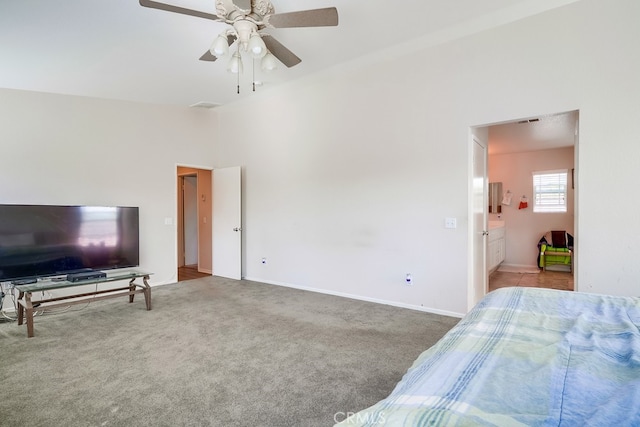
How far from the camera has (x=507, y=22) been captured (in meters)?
3.17

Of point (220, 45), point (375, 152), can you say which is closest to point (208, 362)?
point (220, 45)

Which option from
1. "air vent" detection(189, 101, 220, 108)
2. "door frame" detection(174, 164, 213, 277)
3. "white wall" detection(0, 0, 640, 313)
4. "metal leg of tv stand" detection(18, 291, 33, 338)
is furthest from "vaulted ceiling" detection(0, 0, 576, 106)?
"metal leg of tv stand" detection(18, 291, 33, 338)

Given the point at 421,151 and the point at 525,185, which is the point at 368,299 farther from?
the point at 525,185

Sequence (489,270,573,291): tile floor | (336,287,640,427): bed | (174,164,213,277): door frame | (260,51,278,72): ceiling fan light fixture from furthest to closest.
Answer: (174,164,213,277): door frame < (489,270,573,291): tile floor < (260,51,278,72): ceiling fan light fixture < (336,287,640,427): bed

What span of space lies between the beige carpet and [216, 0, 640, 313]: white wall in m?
0.83

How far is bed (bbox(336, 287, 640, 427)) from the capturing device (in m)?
0.73

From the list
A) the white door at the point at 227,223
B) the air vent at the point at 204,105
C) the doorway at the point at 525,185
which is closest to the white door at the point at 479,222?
the doorway at the point at 525,185

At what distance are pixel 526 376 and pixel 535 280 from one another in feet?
18.3

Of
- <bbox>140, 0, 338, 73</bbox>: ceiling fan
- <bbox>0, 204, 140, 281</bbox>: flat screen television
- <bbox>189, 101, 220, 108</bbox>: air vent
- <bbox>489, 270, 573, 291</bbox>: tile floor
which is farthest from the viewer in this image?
<bbox>189, 101, 220, 108</bbox>: air vent

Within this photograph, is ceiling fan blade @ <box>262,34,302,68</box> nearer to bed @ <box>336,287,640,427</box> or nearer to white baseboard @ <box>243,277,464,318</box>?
bed @ <box>336,287,640,427</box>

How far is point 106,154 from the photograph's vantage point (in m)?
4.70

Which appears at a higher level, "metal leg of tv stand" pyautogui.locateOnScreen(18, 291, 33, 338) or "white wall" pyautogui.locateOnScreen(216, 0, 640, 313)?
"white wall" pyautogui.locateOnScreen(216, 0, 640, 313)

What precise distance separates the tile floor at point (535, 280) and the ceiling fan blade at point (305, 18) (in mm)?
4419

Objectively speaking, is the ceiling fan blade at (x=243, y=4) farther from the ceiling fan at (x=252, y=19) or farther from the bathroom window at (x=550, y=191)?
the bathroom window at (x=550, y=191)
